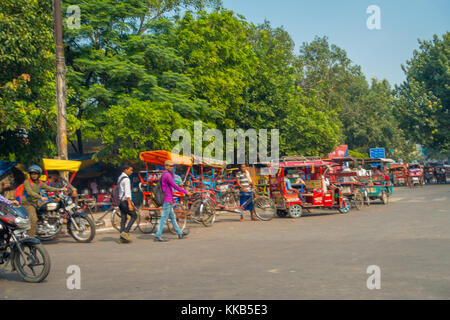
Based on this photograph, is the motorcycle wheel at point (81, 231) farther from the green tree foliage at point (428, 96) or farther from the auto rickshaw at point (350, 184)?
the green tree foliage at point (428, 96)

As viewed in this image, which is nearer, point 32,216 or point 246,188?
point 32,216

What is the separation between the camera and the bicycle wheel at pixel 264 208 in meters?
15.6

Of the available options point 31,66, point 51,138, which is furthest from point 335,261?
point 51,138

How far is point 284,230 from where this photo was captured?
12594 millimetres

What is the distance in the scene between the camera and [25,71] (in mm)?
14820

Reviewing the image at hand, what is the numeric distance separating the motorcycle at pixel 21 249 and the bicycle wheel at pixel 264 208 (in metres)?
9.52

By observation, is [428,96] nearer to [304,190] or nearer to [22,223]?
[304,190]

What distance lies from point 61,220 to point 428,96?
40.7 meters

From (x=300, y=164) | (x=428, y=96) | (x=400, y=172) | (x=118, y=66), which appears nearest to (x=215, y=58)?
(x=118, y=66)

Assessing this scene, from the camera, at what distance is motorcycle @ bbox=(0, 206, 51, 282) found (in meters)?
6.62

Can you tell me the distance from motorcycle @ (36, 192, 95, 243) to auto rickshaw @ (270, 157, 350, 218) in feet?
24.8

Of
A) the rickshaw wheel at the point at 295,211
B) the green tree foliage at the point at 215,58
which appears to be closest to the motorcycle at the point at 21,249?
the rickshaw wheel at the point at 295,211
